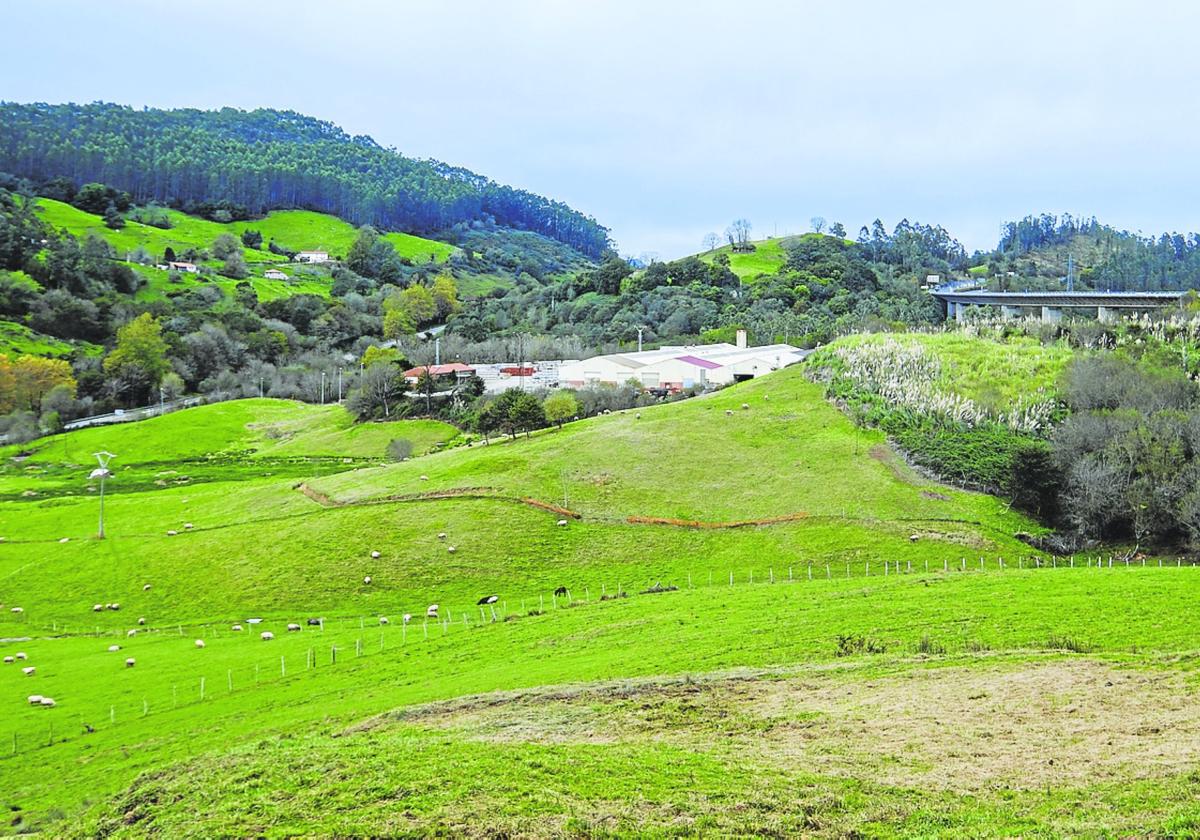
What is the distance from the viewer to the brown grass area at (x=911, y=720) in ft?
74.9

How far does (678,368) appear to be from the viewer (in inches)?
4624

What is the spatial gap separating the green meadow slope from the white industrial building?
1030 inches

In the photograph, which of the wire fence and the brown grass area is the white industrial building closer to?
the wire fence

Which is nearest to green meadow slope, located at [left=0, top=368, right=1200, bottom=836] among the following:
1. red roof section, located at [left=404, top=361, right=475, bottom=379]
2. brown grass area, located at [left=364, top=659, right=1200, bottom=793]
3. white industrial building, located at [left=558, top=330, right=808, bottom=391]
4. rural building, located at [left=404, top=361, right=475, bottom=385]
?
brown grass area, located at [left=364, top=659, right=1200, bottom=793]

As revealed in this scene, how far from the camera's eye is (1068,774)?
21984 mm

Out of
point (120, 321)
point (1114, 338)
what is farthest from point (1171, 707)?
point (120, 321)

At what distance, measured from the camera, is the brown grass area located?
2283 centimetres

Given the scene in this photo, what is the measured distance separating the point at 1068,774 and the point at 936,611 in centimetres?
1850

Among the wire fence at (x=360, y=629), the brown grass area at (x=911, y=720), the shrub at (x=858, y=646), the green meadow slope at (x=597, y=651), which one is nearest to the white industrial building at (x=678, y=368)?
the green meadow slope at (x=597, y=651)

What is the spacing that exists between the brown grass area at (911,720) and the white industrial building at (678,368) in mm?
80360

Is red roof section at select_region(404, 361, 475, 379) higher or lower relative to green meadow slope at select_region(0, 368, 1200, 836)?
higher

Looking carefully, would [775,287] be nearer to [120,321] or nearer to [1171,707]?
[120,321]

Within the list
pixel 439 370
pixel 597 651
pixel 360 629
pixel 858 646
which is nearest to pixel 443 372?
pixel 439 370

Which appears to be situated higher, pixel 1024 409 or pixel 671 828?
pixel 1024 409
